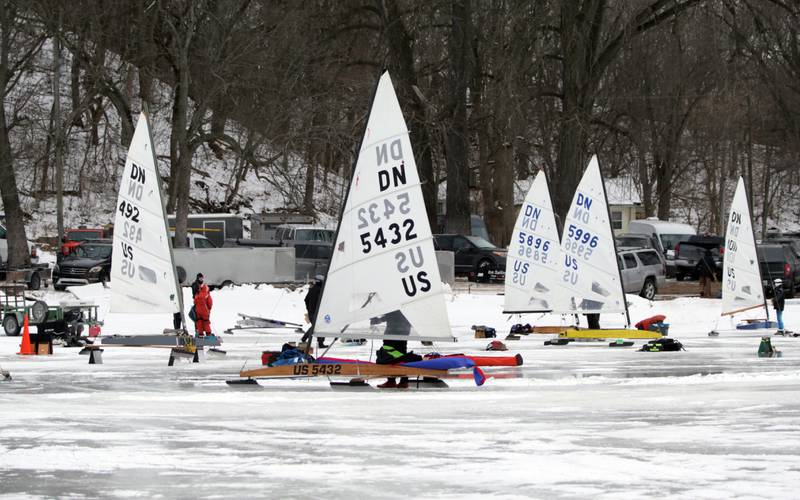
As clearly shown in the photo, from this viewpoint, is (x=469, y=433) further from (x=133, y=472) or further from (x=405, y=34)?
(x=405, y=34)

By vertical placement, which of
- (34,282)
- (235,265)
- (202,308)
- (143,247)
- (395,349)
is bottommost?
(395,349)

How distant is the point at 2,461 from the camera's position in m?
9.59

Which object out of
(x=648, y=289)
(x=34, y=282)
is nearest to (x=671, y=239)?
(x=648, y=289)

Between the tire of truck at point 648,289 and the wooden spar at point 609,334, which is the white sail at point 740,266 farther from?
the tire of truck at point 648,289

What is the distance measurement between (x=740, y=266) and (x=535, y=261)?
516 centimetres

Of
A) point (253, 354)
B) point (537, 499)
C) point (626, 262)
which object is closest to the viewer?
point (537, 499)

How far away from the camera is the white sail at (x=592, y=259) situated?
24.8 metres

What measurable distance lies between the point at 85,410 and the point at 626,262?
1016 inches

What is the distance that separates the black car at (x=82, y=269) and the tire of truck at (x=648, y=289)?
15239mm

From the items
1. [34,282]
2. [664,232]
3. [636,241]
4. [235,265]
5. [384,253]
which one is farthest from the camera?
[664,232]

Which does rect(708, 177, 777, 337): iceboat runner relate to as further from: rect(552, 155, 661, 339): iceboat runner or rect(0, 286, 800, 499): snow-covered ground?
rect(0, 286, 800, 499): snow-covered ground

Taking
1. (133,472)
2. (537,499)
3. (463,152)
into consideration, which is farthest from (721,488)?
(463,152)

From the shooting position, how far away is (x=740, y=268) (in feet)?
90.7

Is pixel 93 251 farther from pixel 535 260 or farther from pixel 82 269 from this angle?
pixel 535 260
